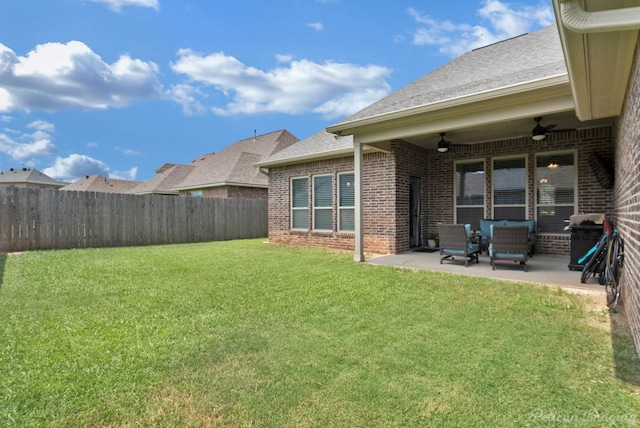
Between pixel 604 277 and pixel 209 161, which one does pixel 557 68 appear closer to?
pixel 604 277

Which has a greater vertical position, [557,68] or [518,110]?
[557,68]

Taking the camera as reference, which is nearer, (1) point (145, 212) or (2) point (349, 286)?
(2) point (349, 286)

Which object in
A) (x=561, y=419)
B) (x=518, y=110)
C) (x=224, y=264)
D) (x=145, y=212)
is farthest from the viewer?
(x=145, y=212)

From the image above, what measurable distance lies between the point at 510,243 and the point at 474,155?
145 inches

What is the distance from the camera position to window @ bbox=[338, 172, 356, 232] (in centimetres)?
982

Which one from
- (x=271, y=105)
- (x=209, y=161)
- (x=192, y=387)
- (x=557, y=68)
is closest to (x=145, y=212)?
(x=209, y=161)

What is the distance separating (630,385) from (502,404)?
1066mm

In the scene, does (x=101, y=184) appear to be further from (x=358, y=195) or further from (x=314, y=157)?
(x=358, y=195)

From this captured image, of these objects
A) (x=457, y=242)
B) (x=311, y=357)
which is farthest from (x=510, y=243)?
(x=311, y=357)

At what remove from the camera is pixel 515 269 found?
250 inches

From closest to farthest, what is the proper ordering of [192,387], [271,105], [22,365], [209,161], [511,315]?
1. [192,387]
2. [22,365]
3. [511,315]
4. [209,161]
5. [271,105]

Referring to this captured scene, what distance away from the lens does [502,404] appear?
2.10 meters

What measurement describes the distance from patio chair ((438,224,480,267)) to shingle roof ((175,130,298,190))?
10506 millimetres

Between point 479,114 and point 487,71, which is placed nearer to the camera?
point 479,114
